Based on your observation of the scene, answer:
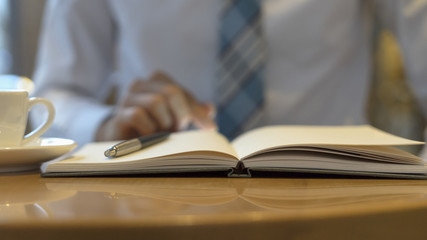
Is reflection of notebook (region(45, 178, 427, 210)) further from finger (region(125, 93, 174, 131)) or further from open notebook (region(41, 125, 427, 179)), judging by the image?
finger (region(125, 93, 174, 131))

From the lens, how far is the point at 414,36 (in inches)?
45.6

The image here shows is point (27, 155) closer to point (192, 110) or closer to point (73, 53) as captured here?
point (192, 110)

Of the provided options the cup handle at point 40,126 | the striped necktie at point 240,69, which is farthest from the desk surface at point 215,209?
the striped necktie at point 240,69

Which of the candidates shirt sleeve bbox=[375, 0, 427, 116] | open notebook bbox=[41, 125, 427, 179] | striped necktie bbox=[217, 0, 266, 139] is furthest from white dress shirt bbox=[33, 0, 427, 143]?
open notebook bbox=[41, 125, 427, 179]

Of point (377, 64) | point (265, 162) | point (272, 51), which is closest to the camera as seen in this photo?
point (265, 162)

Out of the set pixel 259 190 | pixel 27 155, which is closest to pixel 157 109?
pixel 27 155

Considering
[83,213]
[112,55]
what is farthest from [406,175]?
[112,55]

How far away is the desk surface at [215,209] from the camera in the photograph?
0.73 ft

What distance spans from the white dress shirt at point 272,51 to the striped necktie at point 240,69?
0.12 m

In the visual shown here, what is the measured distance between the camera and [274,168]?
0.40m

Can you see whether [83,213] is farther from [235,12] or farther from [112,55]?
[112,55]

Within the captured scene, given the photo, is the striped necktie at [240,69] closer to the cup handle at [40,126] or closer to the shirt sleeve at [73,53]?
the shirt sleeve at [73,53]

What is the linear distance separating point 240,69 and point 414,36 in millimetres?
541

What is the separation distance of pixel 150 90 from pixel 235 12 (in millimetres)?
341
